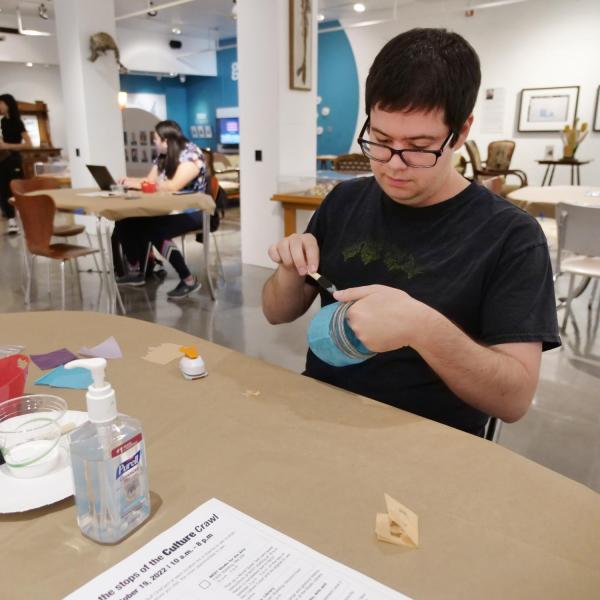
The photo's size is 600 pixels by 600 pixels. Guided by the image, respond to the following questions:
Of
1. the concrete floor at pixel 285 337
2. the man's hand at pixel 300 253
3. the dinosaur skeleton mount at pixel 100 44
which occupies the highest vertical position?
the dinosaur skeleton mount at pixel 100 44

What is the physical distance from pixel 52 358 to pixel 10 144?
7440 mm

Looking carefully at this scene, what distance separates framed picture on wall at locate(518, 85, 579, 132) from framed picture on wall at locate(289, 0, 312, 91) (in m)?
4.71

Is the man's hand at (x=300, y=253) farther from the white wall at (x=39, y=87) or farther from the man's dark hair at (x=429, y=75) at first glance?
the white wall at (x=39, y=87)

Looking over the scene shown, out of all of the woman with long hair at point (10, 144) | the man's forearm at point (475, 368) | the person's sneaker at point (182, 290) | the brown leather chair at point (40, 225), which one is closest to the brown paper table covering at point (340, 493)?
the man's forearm at point (475, 368)

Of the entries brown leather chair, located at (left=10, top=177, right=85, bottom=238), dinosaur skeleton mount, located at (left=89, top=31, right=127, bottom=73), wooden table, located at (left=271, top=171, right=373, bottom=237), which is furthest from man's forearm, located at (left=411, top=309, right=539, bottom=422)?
dinosaur skeleton mount, located at (left=89, top=31, right=127, bottom=73)

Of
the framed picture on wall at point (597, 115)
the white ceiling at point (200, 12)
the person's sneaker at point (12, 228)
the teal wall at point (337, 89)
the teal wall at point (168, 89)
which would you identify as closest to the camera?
the person's sneaker at point (12, 228)

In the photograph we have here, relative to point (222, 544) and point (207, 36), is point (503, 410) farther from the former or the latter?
point (207, 36)

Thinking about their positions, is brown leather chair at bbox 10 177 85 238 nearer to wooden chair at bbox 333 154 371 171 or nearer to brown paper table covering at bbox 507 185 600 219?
wooden chair at bbox 333 154 371 171

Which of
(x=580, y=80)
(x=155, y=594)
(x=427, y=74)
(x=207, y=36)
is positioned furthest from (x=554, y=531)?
(x=207, y=36)

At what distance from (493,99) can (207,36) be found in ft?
23.9

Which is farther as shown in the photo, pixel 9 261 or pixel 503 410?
pixel 9 261

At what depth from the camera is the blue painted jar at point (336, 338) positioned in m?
0.87

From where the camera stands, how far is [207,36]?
12.7 m

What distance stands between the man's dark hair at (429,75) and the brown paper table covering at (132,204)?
9.46ft
